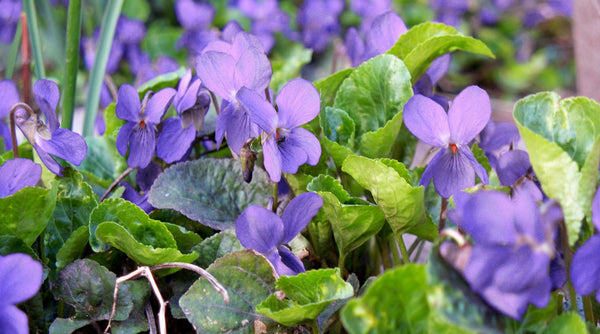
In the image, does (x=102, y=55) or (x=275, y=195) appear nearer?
(x=275, y=195)

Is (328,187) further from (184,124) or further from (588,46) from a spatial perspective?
(588,46)

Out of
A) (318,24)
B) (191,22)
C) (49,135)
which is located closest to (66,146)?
(49,135)

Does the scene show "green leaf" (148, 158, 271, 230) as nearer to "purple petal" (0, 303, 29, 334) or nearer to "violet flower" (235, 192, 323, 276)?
"violet flower" (235, 192, 323, 276)

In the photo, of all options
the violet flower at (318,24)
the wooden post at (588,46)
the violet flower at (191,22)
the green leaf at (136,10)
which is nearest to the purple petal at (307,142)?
the wooden post at (588,46)

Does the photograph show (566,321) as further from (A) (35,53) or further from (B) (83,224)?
(A) (35,53)

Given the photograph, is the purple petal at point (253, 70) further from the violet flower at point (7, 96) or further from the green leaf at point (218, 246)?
the violet flower at point (7, 96)

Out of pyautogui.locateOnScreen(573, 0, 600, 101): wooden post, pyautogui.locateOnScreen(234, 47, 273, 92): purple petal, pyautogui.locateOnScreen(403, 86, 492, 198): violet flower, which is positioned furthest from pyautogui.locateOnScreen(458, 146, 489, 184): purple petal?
pyautogui.locateOnScreen(573, 0, 600, 101): wooden post

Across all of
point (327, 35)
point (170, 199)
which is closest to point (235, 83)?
point (170, 199)
